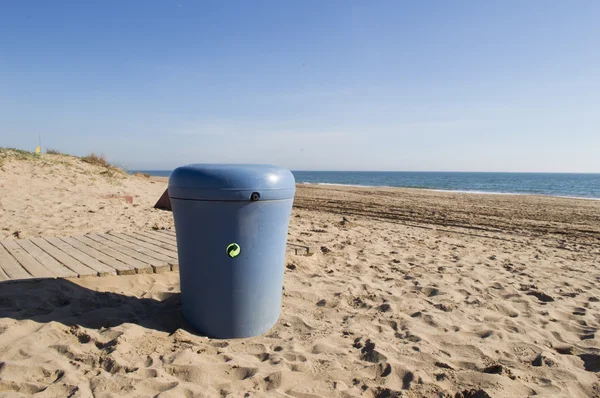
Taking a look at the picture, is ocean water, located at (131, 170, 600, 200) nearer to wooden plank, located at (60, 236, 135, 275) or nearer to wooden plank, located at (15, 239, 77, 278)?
wooden plank, located at (60, 236, 135, 275)

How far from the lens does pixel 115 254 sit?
438cm

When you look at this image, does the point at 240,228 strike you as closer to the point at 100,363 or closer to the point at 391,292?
the point at 100,363

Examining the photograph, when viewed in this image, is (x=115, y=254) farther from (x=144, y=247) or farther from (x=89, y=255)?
(x=144, y=247)

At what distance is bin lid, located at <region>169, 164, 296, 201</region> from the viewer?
2621 mm

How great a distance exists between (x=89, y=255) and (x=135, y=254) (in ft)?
1.48

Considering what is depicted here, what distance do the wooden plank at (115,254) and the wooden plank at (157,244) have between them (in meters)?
0.40

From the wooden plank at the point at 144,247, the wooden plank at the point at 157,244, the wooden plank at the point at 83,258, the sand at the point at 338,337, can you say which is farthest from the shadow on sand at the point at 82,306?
the wooden plank at the point at 157,244

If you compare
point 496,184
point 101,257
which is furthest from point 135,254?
point 496,184

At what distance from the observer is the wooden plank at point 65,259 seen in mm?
3701

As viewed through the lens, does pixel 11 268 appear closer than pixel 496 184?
Yes

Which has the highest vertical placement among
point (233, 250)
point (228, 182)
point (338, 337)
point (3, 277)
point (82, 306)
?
point (228, 182)

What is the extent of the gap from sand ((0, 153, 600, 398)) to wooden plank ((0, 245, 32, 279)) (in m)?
0.24

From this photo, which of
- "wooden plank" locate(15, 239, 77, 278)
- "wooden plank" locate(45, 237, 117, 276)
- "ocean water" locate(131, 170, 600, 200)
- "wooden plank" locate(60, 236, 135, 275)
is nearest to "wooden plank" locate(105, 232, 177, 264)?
"wooden plank" locate(60, 236, 135, 275)

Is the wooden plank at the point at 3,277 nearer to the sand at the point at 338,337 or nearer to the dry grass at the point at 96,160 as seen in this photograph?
the sand at the point at 338,337
